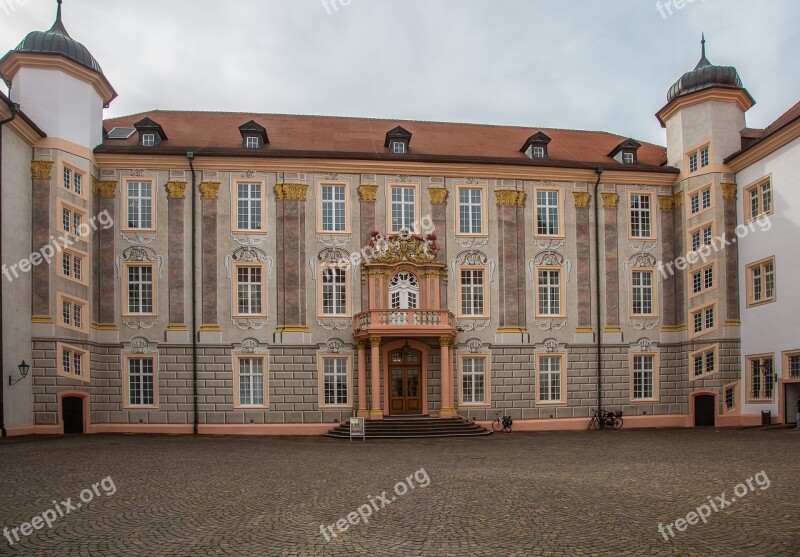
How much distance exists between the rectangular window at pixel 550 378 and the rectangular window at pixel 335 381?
8.60 meters

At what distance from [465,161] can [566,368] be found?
1015 cm

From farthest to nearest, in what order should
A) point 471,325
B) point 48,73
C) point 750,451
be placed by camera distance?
1. point 471,325
2. point 48,73
3. point 750,451

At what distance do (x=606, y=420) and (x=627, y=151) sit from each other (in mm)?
12651

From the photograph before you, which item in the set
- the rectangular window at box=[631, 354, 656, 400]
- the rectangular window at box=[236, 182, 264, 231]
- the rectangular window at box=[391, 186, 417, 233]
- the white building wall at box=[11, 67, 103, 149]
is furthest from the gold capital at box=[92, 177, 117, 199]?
the rectangular window at box=[631, 354, 656, 400]

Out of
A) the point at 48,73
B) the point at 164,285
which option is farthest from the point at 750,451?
the point at 48,73

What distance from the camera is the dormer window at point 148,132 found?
34.2 meters

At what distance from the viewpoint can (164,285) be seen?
109ft

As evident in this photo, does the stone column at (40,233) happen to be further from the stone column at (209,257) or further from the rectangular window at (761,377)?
the rectangular window at (761,377)

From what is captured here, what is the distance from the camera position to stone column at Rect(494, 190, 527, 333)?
114 feet

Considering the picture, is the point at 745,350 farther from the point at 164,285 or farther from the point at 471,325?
the point at 164,285

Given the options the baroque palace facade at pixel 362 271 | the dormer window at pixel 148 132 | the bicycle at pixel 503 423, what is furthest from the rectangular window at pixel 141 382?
the bicycle at pixel 503 423

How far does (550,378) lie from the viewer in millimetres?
34938

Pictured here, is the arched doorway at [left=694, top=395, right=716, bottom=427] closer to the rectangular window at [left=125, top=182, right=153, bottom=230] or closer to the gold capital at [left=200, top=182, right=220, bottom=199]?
the gold capital at [left=200, top=182, right=220, bottom=199]

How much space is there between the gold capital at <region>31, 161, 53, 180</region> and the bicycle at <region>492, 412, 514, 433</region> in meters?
20.7
